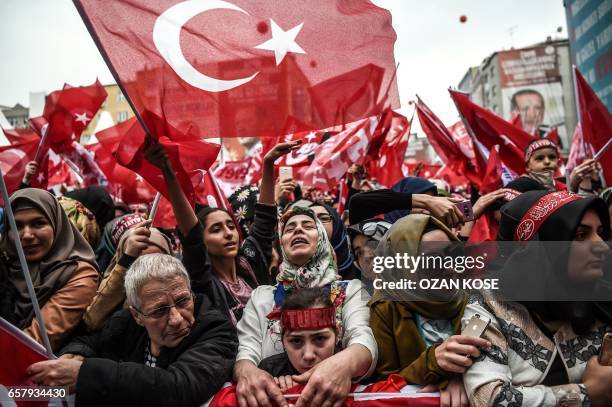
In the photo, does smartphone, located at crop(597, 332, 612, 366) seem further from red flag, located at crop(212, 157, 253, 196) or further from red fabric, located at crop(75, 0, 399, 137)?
red flag, located at crop(212, 157, 253, 196)

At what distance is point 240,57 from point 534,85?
51960mm

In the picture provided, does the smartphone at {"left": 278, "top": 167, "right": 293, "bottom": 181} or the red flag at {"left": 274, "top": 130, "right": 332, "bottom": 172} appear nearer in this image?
the smartphone at {"left": 278, "top": 167, "right": 293, "bottom": 181}

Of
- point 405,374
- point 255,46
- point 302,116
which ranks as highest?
point 255,46

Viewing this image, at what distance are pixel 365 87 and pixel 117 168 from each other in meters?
4.29

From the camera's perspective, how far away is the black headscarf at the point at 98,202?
521 centimetres

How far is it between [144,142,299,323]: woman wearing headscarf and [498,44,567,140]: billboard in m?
47.5

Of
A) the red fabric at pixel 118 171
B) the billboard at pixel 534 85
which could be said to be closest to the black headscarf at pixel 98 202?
the red fabric at pixel 118 171

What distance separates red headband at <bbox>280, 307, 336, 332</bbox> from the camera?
225 cm

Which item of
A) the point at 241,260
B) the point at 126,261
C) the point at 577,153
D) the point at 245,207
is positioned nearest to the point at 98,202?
the point at 245,207

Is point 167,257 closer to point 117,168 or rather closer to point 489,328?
point 489,328

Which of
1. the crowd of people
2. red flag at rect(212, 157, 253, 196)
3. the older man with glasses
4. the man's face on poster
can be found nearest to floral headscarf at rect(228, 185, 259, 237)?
the crowd of people

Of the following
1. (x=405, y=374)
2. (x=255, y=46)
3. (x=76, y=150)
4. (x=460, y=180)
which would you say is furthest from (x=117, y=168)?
(x=460, y=180)

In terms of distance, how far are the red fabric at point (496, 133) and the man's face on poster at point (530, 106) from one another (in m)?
44.5

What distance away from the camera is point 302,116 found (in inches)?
120
